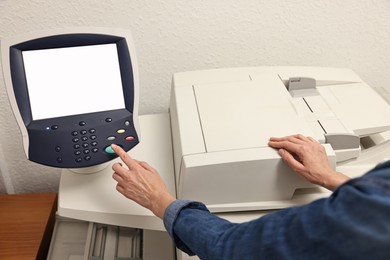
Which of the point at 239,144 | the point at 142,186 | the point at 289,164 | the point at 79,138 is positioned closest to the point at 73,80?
the point at 79,138

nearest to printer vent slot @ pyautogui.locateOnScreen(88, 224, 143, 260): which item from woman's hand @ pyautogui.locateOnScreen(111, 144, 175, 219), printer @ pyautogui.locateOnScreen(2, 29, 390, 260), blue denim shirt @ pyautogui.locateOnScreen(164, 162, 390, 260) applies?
printer @ pyautogui.locateOnScreen(2, 29, 390, 260)

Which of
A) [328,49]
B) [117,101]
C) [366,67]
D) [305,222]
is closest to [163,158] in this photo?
[117,101]

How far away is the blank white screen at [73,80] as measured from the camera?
71 cm

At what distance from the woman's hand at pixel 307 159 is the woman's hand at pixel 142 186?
0.25m

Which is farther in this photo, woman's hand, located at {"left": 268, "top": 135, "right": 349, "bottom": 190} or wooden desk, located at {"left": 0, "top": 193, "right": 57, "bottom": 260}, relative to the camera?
wooden desk, located at {"left": 0, "top": 193, "right": 57, "bottom": 260}

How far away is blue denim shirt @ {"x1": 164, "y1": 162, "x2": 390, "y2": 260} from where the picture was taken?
36 centimetres

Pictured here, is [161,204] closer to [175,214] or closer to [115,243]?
[175,214]

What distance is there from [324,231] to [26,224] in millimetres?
1007

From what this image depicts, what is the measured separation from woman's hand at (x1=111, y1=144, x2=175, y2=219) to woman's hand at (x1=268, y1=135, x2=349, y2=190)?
0.25 m

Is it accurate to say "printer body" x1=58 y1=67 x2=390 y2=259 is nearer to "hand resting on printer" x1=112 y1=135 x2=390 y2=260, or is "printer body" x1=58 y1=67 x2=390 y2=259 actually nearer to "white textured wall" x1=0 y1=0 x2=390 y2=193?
"hand resting on printer" x1=112 y1=135 x2=390 y2=260

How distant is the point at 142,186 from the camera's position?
720 mm

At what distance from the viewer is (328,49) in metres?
1.16

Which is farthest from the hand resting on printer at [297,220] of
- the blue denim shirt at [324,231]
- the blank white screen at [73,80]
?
the blank white screen at [73,80]

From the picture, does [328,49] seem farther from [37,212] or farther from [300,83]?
[37,212]
